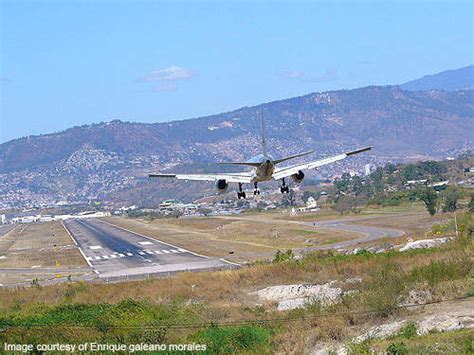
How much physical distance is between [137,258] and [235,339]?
67.3 m

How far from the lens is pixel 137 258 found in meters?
100

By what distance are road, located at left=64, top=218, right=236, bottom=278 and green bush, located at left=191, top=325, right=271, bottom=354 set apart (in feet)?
146

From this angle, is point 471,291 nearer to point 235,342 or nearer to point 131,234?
point 235,342

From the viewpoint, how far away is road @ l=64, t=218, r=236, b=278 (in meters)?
83.9

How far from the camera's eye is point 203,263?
87.5 metres

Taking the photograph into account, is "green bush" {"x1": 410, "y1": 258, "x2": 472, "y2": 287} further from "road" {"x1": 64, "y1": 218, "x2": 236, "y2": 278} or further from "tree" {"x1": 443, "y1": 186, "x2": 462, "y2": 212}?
"tree" {"x1": 443, "y1": 186, "x2": 462, "y2": 212}

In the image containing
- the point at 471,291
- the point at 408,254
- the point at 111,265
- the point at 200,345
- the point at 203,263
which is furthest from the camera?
the point at 111,265

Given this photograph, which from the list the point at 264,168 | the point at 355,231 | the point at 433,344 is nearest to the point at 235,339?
the point at 433,344

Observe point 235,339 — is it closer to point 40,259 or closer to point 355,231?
point 40,259

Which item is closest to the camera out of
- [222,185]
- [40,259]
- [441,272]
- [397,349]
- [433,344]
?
[397,349]

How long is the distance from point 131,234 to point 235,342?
396 ft

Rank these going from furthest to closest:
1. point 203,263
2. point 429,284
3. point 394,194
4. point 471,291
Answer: point 394,194, point 203,263, point 429,284, point 471,291

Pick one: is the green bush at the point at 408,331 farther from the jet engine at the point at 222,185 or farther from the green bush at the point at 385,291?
the jet engine at the point at 222,185

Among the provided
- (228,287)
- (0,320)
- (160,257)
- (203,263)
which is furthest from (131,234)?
(0,320)
